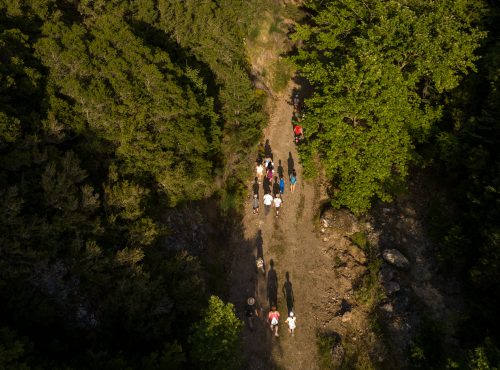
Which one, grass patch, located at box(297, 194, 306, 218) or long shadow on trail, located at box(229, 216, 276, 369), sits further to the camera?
grass patch, located at box(297, 194, 306, 218)

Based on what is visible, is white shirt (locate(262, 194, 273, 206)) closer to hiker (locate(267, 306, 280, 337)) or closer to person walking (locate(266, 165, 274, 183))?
person walking (locate(266, 165, 274, 183))

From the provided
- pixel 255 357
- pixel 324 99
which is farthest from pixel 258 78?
pixel 255 357

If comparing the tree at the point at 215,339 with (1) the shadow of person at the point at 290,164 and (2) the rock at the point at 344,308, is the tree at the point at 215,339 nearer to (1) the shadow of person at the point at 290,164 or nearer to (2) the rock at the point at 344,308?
(2) the rock at the point at 344,308

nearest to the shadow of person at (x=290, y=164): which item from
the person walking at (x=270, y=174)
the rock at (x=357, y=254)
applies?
the person walking at (x=270, y=174)

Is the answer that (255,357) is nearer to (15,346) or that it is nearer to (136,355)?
(136,355)

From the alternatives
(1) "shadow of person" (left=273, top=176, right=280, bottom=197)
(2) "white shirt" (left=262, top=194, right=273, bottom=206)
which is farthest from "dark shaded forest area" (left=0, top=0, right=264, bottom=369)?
(1) "shadow of person" (left=273, top=176, right=280, bottom=197)

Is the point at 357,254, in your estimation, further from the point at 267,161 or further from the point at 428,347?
the point at 267,161

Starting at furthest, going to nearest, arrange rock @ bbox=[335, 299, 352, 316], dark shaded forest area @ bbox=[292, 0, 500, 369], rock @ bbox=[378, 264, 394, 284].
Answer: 1. rock @ bbox=[378, 264, 394, 284]
2. rock @ bbox=[335, 299, 352, 316]
3. dark shaded forest area @ bbox=[292, 0, 500, 369]
